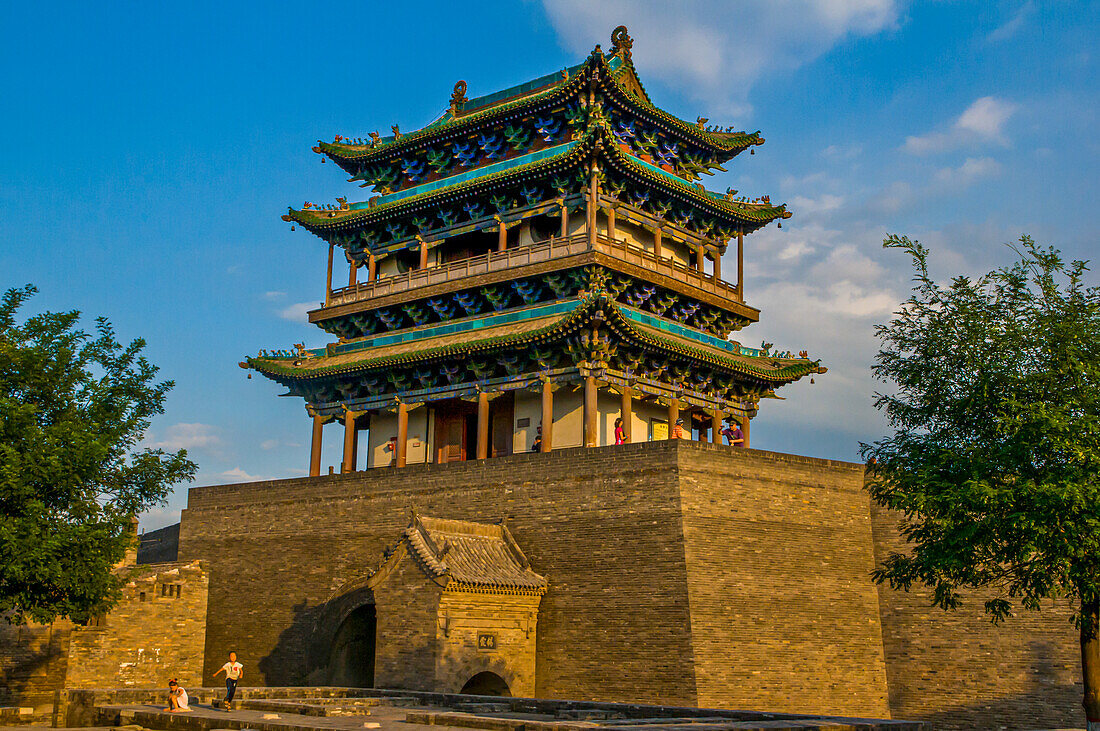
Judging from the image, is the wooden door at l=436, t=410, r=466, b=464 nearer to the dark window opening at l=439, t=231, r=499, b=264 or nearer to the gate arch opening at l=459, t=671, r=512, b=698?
the dark window opening at l=439, t=231, r=499, b=264

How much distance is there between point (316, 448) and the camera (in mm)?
34781

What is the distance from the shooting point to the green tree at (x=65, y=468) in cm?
2089

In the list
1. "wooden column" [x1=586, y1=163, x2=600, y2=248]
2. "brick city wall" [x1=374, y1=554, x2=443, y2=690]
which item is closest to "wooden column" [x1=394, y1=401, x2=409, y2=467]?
"wooden column" [x1=586, y1=163, x2=600, y2=248]

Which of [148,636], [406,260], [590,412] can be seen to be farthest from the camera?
[406,260]

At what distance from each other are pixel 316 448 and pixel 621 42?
15.6 meters

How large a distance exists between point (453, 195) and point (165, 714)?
19513 mm

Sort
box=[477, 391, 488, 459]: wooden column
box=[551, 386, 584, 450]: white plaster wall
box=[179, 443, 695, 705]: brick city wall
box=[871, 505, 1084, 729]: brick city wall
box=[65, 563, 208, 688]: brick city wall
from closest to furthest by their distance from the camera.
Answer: box=[871, 505, 1084, 729]: brick city wall, box=[179, 443, 695, 705]: brick city wall, box=[65, 563, 208, 688]: brick city wall, box=[477, 391, 488, 459]: wooden column, box=[551, 386, 584, 450]: white plaster wall

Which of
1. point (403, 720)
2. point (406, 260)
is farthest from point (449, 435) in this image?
point (403, 720)

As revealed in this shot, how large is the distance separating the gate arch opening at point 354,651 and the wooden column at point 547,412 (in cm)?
625

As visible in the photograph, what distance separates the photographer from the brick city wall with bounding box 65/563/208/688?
25719 millimetres

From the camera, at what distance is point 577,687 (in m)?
23.9

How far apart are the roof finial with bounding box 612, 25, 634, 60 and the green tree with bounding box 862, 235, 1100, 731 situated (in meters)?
17.7

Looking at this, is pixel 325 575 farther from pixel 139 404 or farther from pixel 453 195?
pixel 453 195

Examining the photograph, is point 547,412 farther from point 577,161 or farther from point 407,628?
point 407,628
